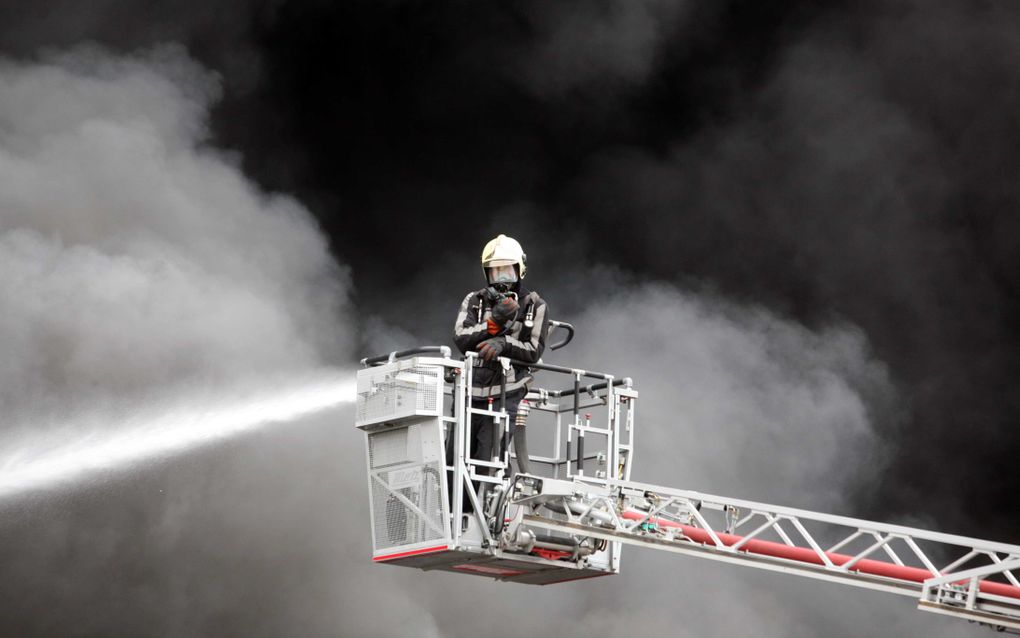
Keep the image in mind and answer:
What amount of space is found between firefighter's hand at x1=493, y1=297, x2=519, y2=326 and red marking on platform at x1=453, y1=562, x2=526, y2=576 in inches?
100

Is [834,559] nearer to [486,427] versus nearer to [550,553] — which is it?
[550,553]

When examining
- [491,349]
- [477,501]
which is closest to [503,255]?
[491,349]

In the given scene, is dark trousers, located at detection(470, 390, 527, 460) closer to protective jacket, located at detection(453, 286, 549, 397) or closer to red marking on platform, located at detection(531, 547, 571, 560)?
protective jacket, located at detection(453, 286, 549, 397)

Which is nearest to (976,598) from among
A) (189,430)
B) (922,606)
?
(922,606)

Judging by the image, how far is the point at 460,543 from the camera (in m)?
12.9

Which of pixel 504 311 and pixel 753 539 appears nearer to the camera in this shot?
pixel 753 539

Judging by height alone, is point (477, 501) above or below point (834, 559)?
above

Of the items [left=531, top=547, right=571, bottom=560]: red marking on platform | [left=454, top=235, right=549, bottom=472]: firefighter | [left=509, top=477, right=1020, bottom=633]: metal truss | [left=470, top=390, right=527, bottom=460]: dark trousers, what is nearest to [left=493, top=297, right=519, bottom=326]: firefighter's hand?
[left=454, top=235, right=549, bottom=472]: firefighter

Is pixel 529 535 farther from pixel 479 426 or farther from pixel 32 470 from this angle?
pixel 32 470

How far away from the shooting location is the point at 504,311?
13.6m

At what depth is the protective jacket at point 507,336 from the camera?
1360 centimetres

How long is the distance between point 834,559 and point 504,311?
414 cm

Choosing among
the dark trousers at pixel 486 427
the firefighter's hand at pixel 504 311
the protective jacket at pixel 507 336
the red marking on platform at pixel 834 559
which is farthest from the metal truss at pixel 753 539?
the firefighter's hand at pixel 504 311

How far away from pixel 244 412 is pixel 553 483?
11.0 metres
